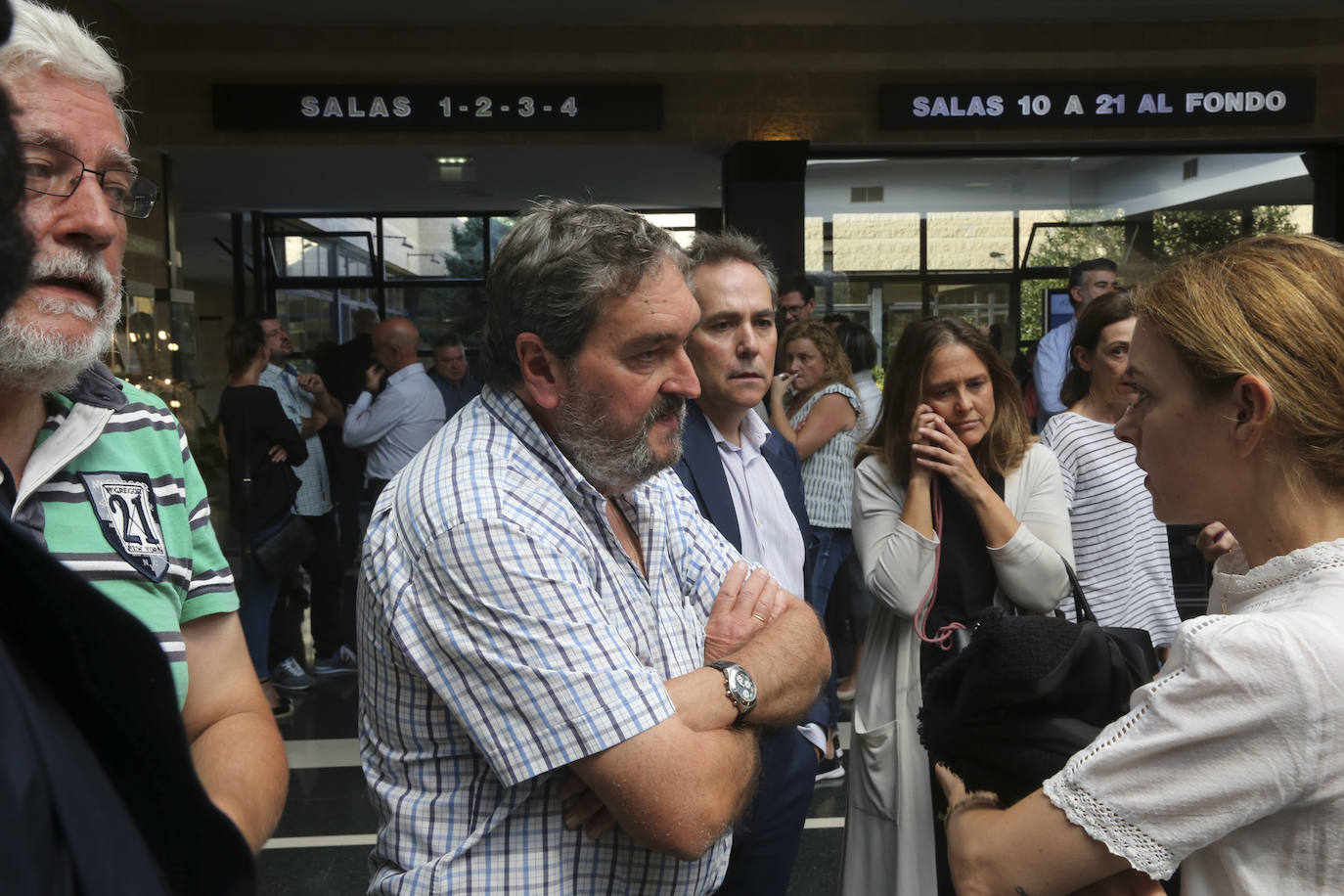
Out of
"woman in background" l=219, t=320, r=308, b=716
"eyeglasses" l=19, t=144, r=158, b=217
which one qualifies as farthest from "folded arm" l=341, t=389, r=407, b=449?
"eyeglasses" l=19, t=144, r=158, b=217

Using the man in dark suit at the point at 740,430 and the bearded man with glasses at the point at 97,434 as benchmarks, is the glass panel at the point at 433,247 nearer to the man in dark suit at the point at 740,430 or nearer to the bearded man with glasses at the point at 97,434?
the man in dark suit at the point at 740,430

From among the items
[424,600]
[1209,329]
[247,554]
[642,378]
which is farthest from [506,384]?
[247,554]

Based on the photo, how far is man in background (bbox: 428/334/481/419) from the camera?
7.28 m

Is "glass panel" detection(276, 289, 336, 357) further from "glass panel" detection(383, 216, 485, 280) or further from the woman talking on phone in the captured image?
the woman talking on phone

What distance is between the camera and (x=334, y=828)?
4.38 m

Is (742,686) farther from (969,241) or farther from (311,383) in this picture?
(969,241)

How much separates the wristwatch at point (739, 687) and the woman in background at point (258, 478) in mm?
4660

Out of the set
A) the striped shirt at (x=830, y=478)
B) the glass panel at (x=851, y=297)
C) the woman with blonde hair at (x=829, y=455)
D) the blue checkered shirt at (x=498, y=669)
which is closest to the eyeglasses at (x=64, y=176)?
the blue checkered shirt at (x=498, y=669)

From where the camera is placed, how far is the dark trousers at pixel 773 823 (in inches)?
74.7

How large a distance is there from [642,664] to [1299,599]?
875 millimetres

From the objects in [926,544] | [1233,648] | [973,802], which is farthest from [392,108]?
[1233,648]

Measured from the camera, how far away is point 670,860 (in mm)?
1634

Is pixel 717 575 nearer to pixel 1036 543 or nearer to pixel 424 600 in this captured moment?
pixel 424 600

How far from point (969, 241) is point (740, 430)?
25.4 ft
